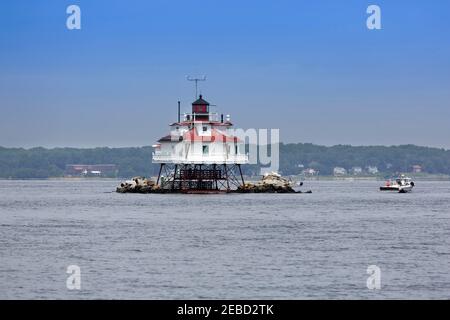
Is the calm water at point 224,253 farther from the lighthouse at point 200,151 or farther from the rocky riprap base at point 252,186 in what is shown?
the rocky riprap base at point 252,186

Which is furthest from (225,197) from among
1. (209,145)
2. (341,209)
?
(341,209)

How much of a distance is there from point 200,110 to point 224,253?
208ft

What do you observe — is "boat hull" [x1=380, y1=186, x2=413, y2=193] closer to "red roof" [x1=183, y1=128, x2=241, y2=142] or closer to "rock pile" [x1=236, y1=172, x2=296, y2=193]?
"rock pile" [x1=236, y1=172, x2=296, y2=193]

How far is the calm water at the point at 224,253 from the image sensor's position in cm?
3709

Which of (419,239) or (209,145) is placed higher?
(209,145)

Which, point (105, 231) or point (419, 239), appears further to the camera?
point (105, 231)

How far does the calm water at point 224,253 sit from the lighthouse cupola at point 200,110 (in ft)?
98.6

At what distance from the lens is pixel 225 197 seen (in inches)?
4225

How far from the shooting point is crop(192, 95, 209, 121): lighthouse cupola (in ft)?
362

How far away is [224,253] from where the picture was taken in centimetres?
4825

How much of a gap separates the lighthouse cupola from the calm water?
1183 inches

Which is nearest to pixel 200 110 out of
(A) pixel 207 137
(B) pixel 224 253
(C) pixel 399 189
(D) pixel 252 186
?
(A) pixel 207 137
